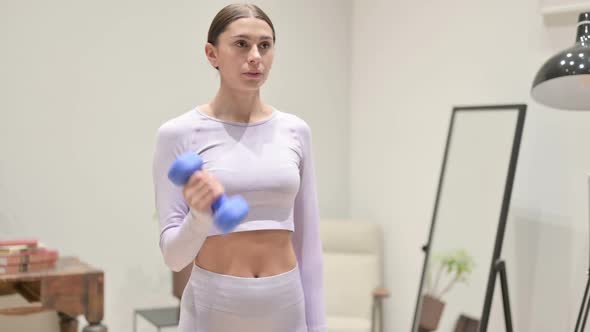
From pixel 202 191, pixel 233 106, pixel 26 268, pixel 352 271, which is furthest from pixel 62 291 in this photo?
Answer: pixel 202 191

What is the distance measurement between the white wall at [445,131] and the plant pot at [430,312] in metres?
0.31

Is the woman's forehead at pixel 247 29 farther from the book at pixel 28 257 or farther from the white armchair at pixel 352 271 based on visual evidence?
the white armchair at pixel 352 271

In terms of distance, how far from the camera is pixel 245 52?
1.72 meters

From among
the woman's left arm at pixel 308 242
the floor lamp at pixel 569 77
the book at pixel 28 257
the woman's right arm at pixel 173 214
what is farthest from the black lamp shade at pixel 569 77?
the book at pixel 28 257

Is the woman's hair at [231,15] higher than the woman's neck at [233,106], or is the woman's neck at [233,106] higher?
the woman's hair at [231,15]

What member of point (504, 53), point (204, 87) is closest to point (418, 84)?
point (504, 53)

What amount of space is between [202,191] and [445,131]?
121 inches

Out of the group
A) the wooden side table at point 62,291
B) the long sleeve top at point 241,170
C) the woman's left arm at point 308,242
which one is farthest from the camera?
the wooden side table at point 62,291

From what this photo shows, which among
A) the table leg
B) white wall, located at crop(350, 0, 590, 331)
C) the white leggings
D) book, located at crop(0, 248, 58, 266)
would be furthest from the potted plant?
the white leggings

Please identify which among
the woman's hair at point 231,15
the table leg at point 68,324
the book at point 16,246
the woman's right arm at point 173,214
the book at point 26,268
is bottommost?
the table leg at point 68,324

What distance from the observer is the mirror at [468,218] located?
3654mm

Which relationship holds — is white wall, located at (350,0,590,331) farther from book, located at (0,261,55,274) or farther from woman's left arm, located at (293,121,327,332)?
book, located at (0,261,55,274)

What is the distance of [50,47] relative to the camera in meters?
4.14

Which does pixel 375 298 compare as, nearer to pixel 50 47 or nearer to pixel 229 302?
pixel 50 47
